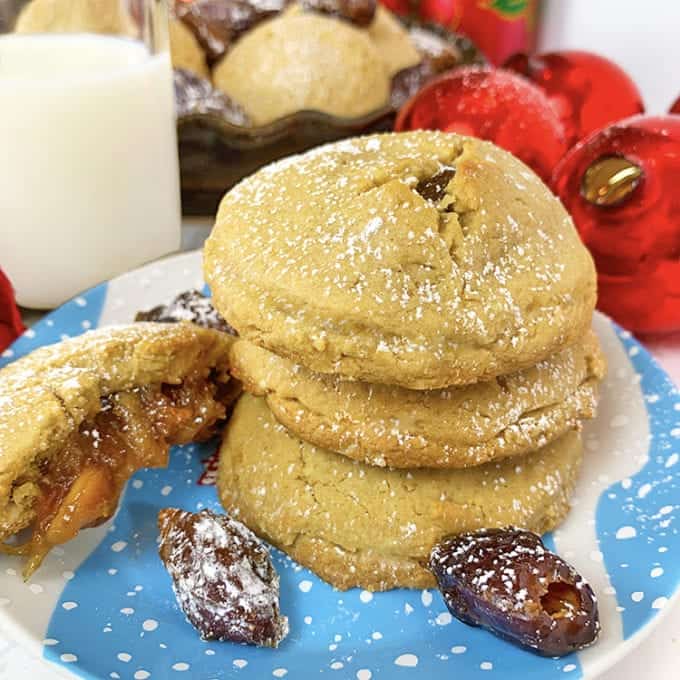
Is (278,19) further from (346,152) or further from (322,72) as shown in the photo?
(346,152)

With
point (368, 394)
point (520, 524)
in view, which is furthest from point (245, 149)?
point (520, 524)

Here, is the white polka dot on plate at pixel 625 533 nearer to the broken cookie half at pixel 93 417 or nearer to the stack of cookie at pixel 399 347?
the stack of cookie at pixel 399 347

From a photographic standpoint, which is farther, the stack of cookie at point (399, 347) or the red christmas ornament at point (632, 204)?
the red christmas ornament at point (632, 204)

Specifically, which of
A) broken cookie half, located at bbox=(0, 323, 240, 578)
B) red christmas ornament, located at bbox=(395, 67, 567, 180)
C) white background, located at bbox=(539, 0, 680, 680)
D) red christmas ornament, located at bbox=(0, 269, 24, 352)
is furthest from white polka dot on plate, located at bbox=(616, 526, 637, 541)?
white background, located at bbox=(539, 0, 680, 680)

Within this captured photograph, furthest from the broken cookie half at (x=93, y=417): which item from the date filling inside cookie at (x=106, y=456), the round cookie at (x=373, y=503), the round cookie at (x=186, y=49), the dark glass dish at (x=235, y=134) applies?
the round cookie at (x=186, y=49)

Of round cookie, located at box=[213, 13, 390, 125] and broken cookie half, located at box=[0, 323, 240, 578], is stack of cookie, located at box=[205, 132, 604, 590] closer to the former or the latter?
broken cookie half, located at box=[0, 323, 240, 578]

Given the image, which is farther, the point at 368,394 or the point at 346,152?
the point at 346,152
